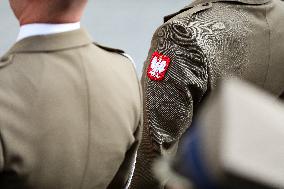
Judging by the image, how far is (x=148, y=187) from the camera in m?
1.00

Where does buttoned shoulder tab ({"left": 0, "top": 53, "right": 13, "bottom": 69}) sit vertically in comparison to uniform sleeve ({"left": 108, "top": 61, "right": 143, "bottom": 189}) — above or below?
above

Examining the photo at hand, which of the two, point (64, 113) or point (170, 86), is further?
point (170, 86)

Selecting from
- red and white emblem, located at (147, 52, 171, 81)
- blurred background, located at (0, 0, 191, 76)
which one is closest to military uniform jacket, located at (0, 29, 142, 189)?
red and white emblem, located at (147, 52, 171, 81)

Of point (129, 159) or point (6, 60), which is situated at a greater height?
point (6, 60)

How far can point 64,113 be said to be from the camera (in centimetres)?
69

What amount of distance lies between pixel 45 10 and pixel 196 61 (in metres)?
0.33

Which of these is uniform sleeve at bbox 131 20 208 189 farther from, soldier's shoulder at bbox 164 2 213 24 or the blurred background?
the blurred background

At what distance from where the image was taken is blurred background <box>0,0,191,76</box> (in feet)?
8.55

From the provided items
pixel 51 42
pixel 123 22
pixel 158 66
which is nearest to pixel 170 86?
pixel 158 66

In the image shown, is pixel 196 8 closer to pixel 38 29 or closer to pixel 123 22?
pixel 38 29

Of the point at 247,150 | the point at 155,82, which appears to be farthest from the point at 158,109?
the point at 247,150

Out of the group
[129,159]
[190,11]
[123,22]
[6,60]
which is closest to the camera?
[6,60]

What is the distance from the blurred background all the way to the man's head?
1.83 meters

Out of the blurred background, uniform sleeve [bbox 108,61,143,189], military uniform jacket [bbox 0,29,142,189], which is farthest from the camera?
the blurred background
